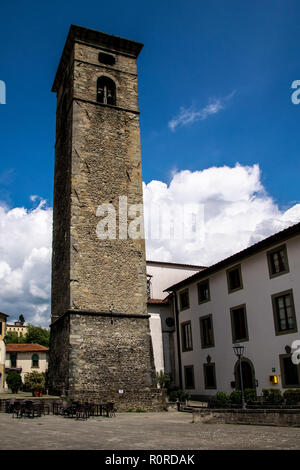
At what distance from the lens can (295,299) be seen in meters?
19.0

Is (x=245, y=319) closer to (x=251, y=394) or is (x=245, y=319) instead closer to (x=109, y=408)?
(x=251, y=394)

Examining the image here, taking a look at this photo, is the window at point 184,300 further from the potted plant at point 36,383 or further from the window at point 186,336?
the potted plant at point 36,383

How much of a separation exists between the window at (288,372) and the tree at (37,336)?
7081 cm

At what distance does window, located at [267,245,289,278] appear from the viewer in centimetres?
2006

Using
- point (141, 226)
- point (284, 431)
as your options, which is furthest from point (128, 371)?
point (284, 431)

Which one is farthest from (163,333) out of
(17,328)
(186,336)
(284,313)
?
(17,328)

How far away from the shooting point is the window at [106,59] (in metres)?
26.5

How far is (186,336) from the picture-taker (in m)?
28.3

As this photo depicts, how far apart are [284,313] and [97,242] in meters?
10.1

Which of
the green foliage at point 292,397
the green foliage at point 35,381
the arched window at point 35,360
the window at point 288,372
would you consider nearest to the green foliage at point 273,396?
the green foliage at point 292,397

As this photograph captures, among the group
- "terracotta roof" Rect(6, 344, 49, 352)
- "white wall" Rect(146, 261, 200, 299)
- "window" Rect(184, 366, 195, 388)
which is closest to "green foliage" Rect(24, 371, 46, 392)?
"window" Rect(184, 366, 195, 388)

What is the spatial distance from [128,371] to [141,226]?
7951mm

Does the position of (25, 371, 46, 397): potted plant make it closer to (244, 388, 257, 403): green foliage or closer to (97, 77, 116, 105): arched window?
(244, 388, 257, 403): green foliage
